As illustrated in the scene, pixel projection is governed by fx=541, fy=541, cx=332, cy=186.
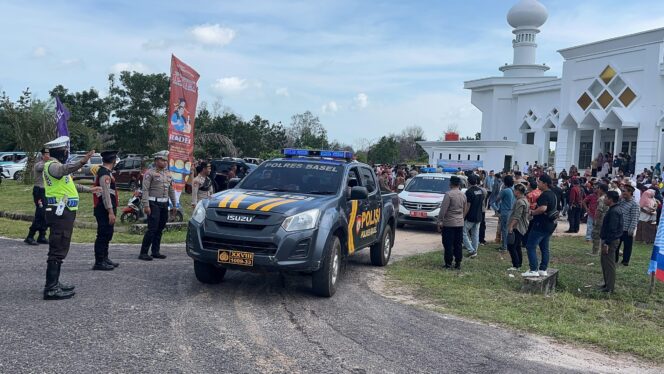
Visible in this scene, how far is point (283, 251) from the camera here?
6.63 metres

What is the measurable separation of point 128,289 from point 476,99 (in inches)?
1762

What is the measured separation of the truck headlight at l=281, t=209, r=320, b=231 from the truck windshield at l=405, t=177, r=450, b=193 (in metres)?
10.00

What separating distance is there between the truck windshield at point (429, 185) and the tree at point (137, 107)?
3802cm

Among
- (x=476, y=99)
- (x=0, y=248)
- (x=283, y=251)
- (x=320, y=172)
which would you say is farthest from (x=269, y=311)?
(x=476, y=99)

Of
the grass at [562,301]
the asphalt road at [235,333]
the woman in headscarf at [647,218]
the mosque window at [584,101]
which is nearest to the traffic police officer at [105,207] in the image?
the asphalt road at [235,333]

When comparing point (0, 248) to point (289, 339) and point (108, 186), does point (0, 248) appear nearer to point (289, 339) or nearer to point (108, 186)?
point (108, 186)

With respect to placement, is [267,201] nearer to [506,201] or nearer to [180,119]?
[506,201]

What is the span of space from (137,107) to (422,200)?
41220 millimetres

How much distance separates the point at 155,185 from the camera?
9.11 metres

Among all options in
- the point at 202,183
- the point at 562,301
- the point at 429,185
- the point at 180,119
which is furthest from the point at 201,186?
the point at 562,301

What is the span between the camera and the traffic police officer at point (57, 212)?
638 cm

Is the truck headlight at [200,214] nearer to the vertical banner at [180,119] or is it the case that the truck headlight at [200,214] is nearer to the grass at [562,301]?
the grass at [562,301]

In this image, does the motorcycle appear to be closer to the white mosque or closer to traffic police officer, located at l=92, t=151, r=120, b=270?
traffic police officer, located at l=92, t=151, r=120, b=270

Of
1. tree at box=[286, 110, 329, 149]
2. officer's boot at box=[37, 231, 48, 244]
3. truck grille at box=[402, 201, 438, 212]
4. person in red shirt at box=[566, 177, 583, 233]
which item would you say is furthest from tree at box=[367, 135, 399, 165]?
officer's boot at box=[37, 231, 48, 244]
